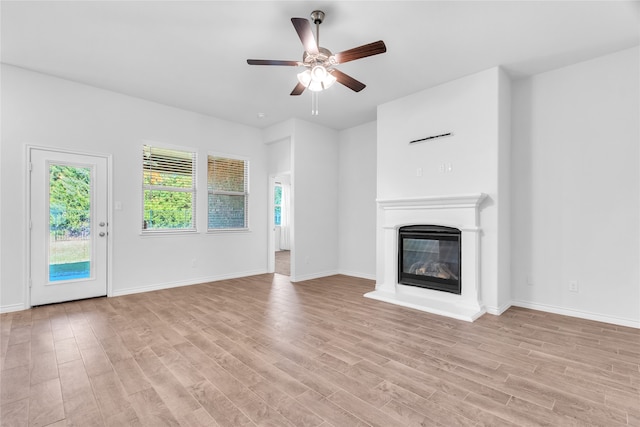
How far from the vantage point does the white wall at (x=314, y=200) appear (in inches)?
213

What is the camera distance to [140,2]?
250 centimetres

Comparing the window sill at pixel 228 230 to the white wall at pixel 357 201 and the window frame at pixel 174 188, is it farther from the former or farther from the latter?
the white wall at pixel 357 201

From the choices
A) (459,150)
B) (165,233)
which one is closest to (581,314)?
(459,150)

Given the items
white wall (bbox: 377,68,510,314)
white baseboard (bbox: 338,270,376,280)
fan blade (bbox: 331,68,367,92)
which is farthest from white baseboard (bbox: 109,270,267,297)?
fan blade (bbox: 331,68,367,92)

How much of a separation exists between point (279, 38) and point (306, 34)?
78 centimetres

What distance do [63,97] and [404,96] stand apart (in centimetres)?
464

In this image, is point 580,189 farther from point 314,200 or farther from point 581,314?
point 314,200

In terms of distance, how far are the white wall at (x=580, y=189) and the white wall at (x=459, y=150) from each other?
0.31m

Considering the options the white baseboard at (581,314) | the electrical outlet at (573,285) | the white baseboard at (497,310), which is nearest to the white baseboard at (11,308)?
the white baseboard at (497,310)

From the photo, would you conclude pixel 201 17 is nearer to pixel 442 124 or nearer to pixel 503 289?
pixel 442 124

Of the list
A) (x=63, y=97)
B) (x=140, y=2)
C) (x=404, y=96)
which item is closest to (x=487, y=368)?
(x=404, y=96)

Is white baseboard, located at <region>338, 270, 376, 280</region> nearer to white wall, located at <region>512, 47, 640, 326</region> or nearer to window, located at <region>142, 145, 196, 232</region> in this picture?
white wall, located at <region>512, 47, 640, 326</region>

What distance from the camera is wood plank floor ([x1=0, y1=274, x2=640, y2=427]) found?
175 centimetres

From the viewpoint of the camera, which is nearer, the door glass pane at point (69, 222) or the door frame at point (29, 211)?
the door frame at point (29, 211)
